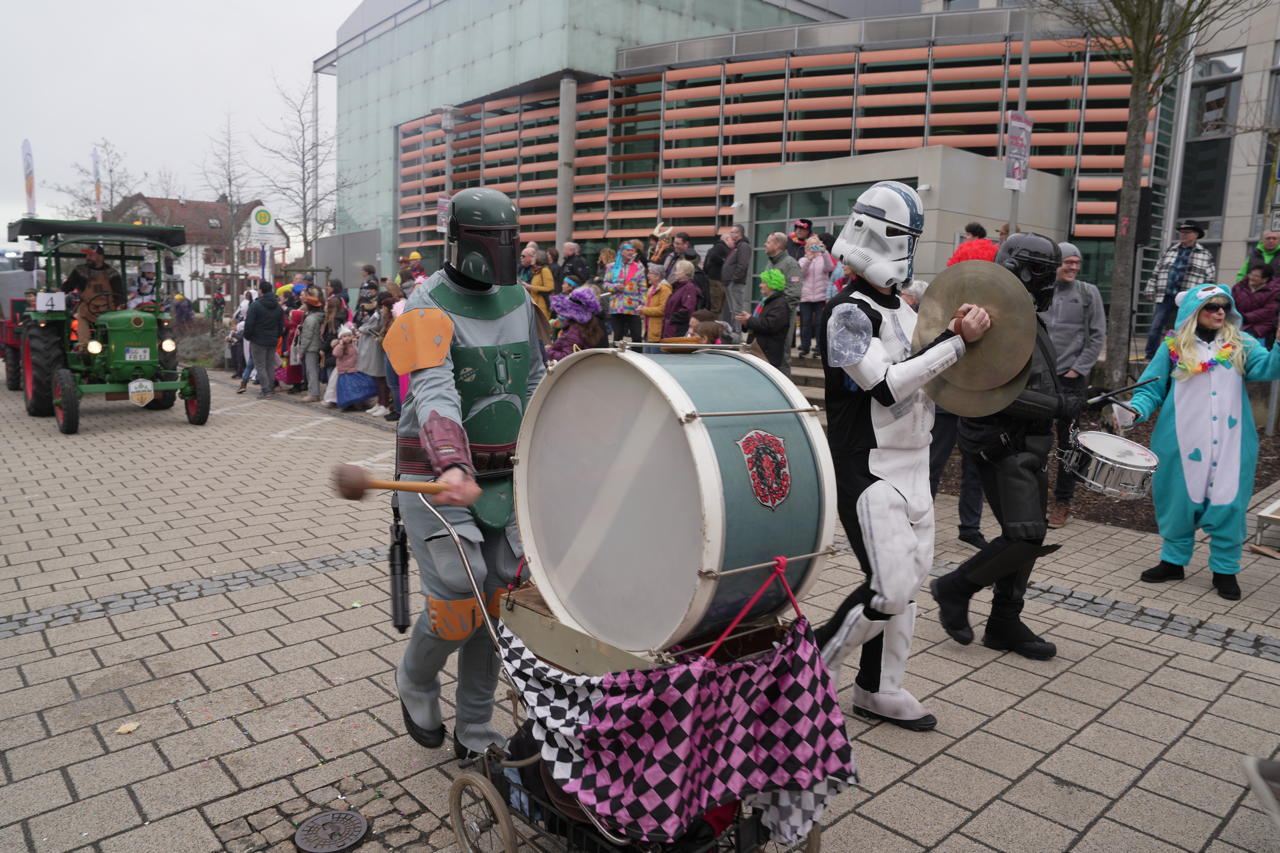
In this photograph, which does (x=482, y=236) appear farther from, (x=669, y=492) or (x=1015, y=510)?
(x=1015, y=510)

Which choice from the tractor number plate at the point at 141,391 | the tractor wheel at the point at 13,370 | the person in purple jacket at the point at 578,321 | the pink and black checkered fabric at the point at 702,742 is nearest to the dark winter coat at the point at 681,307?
the person in purple jacket at the point at 578,321

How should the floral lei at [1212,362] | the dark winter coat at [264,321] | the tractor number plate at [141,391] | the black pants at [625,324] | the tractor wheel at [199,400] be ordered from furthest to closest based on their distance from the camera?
the dark winter coat at [264,321]
the black pants at [625,324]
the tractor wheel at [199,400]
the tractor number plate at [141,391]
the floral lei at [1212,362]

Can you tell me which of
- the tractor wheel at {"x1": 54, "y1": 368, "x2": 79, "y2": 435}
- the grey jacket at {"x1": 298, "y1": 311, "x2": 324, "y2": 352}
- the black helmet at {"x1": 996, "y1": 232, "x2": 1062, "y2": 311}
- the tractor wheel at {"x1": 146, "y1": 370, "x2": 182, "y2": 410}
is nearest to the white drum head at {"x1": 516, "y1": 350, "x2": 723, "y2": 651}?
the black helmet at {"x1": 996, "y1": 232, "x2": 1062, "y2": 311}

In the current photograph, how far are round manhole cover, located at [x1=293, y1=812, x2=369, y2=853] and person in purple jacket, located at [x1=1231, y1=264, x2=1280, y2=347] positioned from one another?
32.4 ft

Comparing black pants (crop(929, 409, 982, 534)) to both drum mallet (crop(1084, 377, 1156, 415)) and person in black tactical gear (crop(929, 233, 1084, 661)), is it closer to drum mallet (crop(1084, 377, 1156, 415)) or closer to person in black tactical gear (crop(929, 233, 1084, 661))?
drum mallet (crop(1084, 377, 1156, 415))

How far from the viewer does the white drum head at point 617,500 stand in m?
2.18

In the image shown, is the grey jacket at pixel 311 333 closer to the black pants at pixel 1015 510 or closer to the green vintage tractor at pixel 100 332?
the green vintage tractor at pixel 100 332

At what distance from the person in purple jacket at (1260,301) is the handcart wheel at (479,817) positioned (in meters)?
9.59

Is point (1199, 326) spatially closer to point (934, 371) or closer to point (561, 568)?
point (934, 371)

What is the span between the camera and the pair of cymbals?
3.11 meters

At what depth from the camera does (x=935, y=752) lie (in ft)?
11.3

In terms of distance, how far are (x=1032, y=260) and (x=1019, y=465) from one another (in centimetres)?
95

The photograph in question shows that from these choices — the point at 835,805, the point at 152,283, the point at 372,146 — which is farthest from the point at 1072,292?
the point at 372,146

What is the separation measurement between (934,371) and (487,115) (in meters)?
24.1
